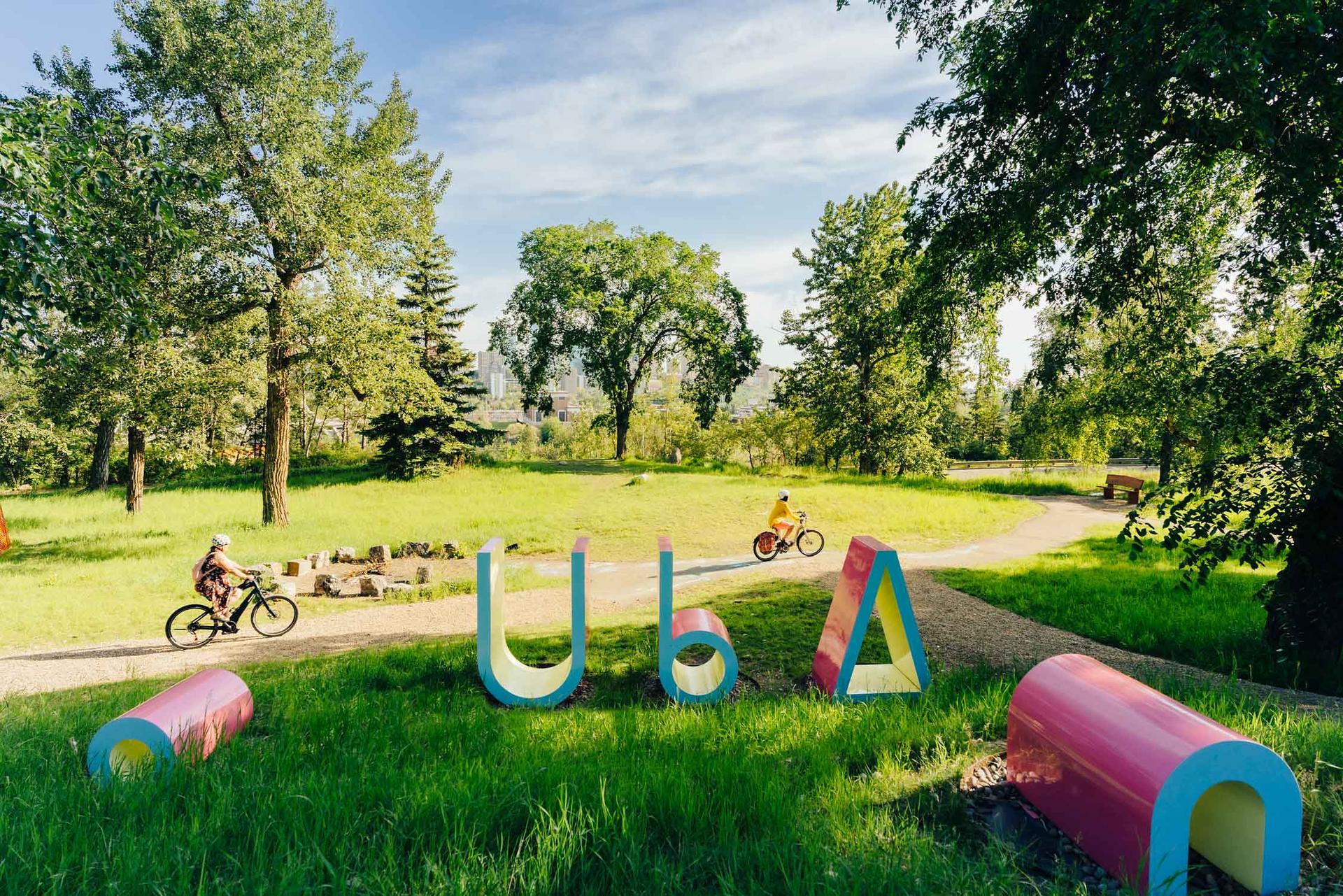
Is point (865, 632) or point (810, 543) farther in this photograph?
point (810, 543)

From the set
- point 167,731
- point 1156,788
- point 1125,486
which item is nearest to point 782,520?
point 1156,788

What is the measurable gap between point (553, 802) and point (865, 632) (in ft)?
12.2

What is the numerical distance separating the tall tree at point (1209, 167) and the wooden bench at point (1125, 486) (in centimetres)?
1541

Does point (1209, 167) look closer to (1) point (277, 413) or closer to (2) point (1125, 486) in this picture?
(2) point (1125, 486)

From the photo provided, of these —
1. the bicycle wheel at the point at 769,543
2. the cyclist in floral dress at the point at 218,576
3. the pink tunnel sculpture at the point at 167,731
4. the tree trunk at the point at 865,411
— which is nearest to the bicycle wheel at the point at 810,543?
the bicycle wheel at the point at 769,543

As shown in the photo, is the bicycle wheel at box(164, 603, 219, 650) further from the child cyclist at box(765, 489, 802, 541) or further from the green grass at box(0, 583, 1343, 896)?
the child cyclist at box(765, 489, 802, 541)

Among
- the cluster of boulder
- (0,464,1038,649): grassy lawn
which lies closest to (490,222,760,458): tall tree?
(0,464,1038,649): grassy lawn

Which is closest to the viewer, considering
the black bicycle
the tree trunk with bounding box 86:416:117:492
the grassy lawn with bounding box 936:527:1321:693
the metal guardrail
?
the grassy lawn with bounding box 936:527:1321:693

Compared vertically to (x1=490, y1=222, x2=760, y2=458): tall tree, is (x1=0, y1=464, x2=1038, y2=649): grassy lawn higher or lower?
lower

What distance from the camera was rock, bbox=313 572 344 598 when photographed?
1105 centimetres

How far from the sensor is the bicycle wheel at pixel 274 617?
902 cm

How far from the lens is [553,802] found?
2.79 metres

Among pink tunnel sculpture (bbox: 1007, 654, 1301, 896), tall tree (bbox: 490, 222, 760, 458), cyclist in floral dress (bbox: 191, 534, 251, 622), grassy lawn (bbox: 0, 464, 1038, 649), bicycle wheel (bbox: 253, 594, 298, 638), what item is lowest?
bicycle wheel (bbox: 253, 594, 298, 638)

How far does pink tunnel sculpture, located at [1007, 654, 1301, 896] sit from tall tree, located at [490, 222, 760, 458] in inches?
1212
